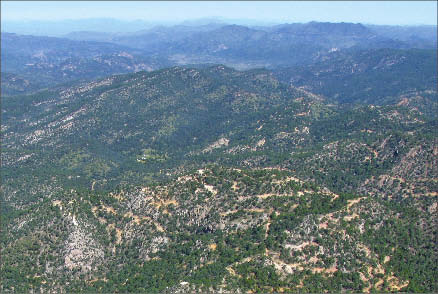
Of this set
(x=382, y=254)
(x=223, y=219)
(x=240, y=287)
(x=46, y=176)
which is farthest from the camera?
(x=46, y=176)

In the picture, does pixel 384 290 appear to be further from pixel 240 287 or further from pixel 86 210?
pixel 86 210

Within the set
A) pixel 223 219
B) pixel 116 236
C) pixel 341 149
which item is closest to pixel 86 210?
pixel 116 236

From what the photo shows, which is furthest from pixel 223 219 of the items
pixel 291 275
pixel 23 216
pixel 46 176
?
pixel 46 176

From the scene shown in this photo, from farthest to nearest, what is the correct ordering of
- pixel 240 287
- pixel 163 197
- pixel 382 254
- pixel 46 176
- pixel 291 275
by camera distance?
pixel 46 176 < pixel 163 197 < pixel 382 254 < pixel 291 275 < pixel 240 287

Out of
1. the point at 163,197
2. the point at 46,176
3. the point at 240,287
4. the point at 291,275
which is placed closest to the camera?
the point at 240,287

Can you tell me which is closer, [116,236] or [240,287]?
[240,287]

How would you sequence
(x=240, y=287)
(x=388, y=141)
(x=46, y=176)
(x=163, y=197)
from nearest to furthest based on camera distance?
1. (x=240, y=287)
2. (x=163, y=197)
3. (x=388, y=141)
4. (x=46, y=176)

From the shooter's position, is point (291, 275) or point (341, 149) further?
point (341, 149)

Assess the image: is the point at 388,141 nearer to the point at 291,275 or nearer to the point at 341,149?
the point at 341,149

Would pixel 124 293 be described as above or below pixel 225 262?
below
